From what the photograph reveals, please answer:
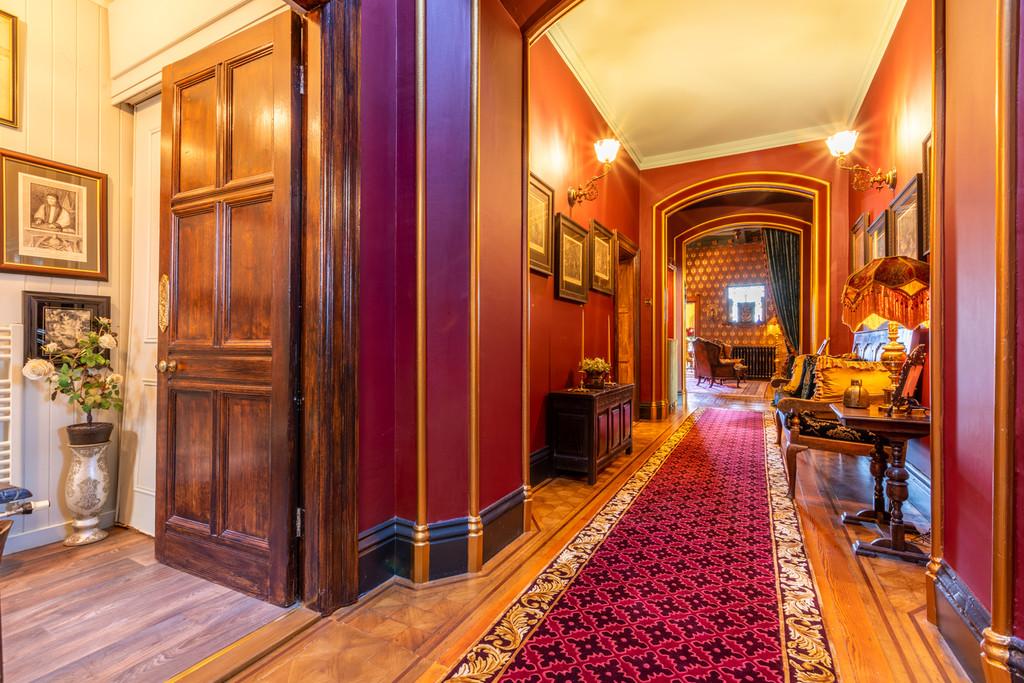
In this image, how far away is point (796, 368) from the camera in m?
4.91

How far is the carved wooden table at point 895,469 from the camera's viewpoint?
2.33 m

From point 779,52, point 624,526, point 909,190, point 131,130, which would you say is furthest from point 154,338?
point 779,52

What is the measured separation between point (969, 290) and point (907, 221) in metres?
2.67

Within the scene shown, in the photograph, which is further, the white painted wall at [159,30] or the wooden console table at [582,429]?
the wooden console table at [582,429]

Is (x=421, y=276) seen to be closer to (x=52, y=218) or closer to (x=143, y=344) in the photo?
(x=143, y=344)

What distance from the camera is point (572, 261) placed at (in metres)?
4.52

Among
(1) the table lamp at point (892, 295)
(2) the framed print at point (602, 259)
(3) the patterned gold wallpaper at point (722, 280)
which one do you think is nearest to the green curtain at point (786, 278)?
(3) the patterned gold wallpaper at point (722, 280)

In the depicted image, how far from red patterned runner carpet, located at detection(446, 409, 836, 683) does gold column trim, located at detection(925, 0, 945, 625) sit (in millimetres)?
454

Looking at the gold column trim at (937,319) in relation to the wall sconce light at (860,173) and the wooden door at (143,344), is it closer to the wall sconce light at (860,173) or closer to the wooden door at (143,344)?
the wall sconce light at (860,173)

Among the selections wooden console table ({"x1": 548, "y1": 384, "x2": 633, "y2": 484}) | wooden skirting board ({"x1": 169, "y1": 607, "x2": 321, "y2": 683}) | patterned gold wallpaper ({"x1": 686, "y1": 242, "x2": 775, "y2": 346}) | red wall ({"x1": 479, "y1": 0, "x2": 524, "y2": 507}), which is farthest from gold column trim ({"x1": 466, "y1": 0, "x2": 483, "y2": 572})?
patterned gold wallpaper ({"x1": 686, "y1": 242, "x2": 775, "y2": 346})

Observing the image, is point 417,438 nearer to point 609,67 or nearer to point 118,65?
point 118,65

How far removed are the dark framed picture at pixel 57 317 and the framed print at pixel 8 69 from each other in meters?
0.91

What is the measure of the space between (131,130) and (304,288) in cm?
207

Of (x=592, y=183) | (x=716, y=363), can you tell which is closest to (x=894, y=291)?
(x=592, y=183)
